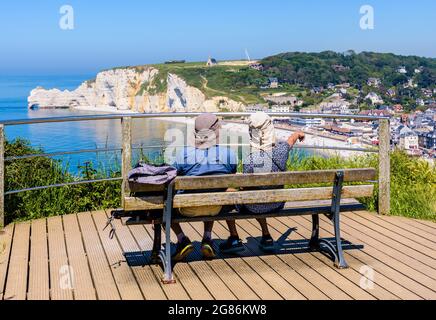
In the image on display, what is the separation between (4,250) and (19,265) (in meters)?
0.48

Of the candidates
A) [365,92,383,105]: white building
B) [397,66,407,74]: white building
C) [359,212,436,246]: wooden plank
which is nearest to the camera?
[359,212,436,246]: wooden plank

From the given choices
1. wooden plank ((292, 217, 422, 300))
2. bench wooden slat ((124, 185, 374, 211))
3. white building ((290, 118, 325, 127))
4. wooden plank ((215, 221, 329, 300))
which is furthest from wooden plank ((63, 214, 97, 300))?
white building ((290, 118, 325, 127))

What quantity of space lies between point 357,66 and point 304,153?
5480 centimetres

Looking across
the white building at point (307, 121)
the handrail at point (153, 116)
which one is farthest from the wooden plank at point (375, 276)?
the white building at point (307, 121)

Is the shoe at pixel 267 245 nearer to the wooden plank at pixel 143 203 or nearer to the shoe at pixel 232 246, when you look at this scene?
the shoe at pixel 232 246

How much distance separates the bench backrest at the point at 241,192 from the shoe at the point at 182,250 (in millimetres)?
512

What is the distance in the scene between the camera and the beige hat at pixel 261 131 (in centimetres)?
441

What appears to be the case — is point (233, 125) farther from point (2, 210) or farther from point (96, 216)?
point (2, 210)

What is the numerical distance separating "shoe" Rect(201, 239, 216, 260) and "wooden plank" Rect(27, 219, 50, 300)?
1.16m

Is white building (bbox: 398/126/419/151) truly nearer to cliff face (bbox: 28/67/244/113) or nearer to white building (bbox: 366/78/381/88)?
white building (bbox: 366/78/381/88)

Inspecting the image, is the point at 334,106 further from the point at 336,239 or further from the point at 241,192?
the point at 241,192

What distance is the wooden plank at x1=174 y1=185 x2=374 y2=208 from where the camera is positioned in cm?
401
